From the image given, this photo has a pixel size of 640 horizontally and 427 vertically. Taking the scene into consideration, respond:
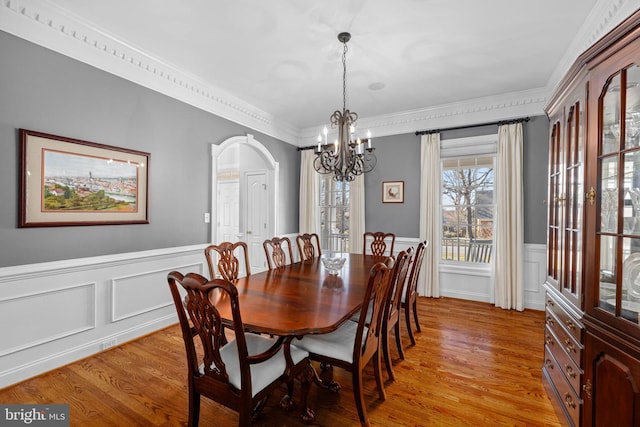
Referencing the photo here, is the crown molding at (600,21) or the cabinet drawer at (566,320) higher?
the crown molding at (600,21)

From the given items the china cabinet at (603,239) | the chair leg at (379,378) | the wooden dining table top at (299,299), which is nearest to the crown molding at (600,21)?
the china cabinet at (603,239)

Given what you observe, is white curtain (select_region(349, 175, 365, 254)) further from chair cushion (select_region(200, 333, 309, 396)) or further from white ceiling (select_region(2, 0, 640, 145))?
chair cushion (select_region(200, 333, 309, 396))

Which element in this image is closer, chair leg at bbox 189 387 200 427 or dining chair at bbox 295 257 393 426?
chair leg at bbox 189 387 200 427

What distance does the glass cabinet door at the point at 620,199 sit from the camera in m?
1.31

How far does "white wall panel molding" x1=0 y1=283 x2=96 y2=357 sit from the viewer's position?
86.6 inches

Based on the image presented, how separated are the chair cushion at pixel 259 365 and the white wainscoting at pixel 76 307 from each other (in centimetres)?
174

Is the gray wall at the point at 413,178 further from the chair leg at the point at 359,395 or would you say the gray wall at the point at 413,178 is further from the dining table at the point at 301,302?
the chair leg at the point at 359,395

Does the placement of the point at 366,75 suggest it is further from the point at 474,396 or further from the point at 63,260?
the point at 63,260

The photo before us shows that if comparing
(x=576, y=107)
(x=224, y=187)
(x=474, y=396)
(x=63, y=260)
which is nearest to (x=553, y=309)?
(x=474, y=396)

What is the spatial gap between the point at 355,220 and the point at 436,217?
52.2 inches

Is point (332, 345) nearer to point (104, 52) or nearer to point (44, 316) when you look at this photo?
point (44, 316)

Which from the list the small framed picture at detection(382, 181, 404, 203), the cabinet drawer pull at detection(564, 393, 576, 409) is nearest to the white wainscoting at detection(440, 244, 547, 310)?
the small framed picture at detection(382, 181, 404, 203)
